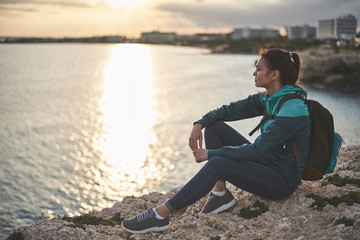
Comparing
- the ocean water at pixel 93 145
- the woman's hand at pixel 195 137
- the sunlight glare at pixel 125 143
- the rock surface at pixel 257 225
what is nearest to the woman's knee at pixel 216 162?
the woman's hand at pixel 195 137

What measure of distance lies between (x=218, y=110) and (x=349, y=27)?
19556 cm

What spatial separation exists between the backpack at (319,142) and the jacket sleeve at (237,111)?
0.88 metres

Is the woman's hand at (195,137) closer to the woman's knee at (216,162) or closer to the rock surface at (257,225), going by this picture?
the woman's knee at (216,162)

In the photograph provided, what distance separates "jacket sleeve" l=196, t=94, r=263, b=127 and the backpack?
2.89ft

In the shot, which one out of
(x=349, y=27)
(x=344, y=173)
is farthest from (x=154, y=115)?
(x=349, y=27)

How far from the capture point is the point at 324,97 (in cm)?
4088

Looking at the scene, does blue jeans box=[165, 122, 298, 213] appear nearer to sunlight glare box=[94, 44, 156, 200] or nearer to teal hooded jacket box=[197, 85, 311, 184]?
teal hooded jacket box=[197, 85, 311, 184]

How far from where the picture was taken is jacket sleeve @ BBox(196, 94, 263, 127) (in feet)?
15.7

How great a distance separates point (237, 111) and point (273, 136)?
125 centimetres

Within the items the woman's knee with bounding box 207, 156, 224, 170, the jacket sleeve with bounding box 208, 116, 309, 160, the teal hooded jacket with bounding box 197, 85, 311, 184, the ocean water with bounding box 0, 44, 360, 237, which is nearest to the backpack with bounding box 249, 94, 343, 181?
the teal hooded jacket with bounding box 197, 85, 311, 184

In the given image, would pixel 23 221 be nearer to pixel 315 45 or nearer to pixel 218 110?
pixel 218 110

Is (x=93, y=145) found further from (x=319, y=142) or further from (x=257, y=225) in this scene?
(x=319, y=142)

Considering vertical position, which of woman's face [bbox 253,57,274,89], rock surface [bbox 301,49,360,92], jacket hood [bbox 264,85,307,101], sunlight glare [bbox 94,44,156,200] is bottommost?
sunlight glare [bbox 94,44,156,200]

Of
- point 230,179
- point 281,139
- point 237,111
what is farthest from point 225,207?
point 281,139
